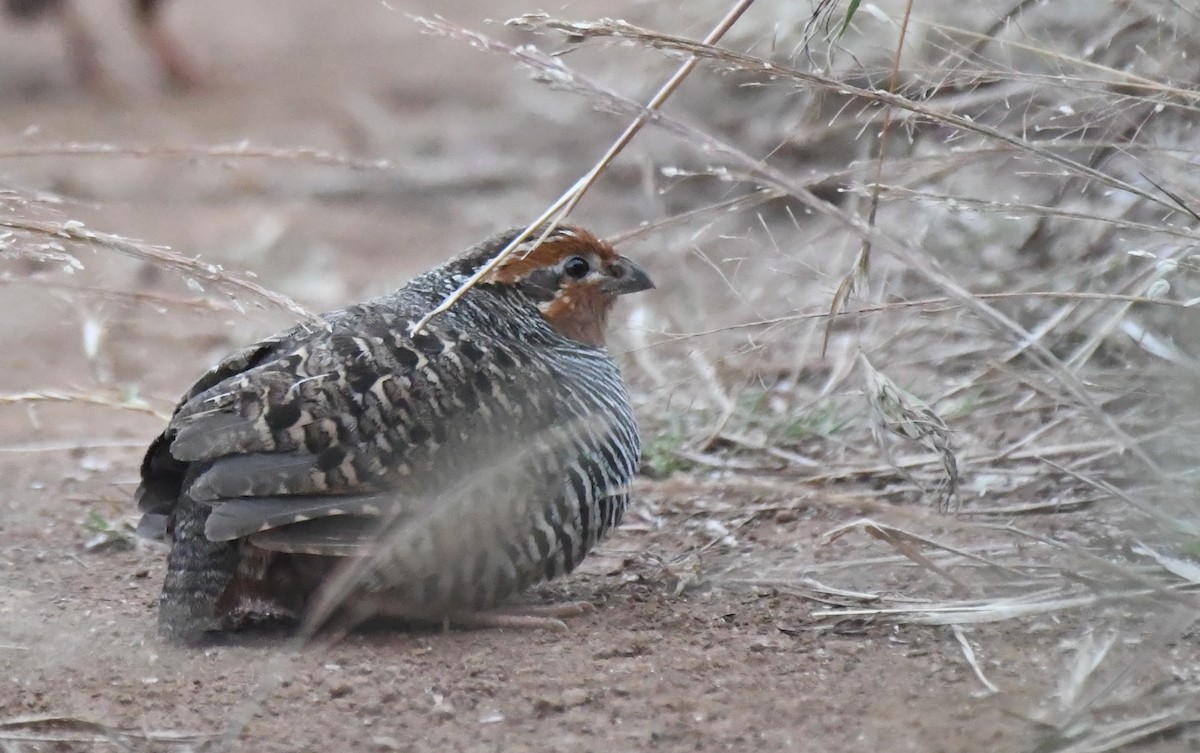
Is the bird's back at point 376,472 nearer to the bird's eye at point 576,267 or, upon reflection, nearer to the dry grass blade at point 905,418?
the bird's eye at point 576,267

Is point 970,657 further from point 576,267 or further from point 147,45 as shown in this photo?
point 147,45

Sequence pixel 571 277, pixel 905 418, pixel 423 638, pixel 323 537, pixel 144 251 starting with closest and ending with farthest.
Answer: pixel 144 251 < pixel 905 418 < pixel 323 537 < pixel 423 638 < pixel 571 277

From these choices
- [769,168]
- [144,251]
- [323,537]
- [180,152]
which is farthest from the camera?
[180,152]

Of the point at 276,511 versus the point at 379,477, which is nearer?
the point at 276,511

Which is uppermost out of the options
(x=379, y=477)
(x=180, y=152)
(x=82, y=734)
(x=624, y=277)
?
(x=180, y=152)

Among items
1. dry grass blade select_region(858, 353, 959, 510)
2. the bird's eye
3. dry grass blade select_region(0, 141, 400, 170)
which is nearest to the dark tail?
dry grass blade select_region(0, 141, 400, 170)

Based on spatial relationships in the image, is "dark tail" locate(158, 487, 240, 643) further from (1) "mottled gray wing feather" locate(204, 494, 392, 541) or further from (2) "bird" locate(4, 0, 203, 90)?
(2) "bird" locate(4, 0, 203, 90)

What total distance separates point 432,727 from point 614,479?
1.00 meters

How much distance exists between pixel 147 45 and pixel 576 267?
884cm

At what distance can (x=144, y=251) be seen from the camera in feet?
10.1

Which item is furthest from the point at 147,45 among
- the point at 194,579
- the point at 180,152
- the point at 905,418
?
the point at 905,418

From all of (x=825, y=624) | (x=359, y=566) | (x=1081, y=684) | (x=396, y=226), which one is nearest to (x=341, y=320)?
(x=359, y=566)

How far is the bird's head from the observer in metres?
4.15

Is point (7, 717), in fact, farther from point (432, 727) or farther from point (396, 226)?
point (396, 226)
